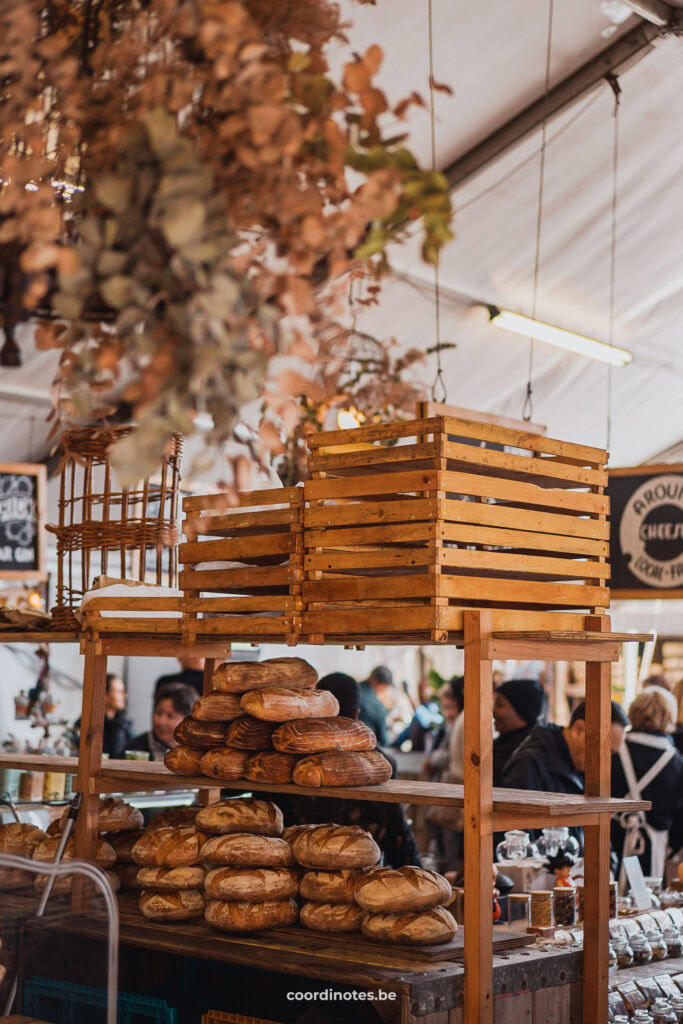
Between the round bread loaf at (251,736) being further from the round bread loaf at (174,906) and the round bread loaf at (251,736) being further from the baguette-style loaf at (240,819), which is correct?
the round bread loaf at (174,906)

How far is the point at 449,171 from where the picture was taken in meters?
7.20

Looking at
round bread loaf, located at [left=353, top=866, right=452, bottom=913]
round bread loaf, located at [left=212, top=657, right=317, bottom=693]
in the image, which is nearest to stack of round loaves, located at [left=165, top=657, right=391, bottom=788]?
round bread loaf, located at [left=212, top=657, right=317, bottom=693]

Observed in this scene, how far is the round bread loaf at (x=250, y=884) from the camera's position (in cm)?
281

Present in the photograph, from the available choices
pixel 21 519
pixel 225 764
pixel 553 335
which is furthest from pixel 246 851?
pixel 553 335

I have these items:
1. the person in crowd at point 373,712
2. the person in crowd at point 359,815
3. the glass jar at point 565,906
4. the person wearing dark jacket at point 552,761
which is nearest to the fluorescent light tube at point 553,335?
the person in crowd at point 373,712

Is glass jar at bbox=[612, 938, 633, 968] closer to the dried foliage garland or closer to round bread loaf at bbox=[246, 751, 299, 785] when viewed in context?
round bread loaf at bbox=[246, 751, 299, 785]

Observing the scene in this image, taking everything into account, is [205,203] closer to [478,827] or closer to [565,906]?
[478,827]

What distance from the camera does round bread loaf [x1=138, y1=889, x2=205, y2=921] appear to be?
2.95 m

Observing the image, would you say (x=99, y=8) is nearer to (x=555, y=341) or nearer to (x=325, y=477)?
(x=325, y=477)

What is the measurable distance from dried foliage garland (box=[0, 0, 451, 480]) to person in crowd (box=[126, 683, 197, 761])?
499 cm

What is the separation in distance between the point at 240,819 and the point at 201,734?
24cm

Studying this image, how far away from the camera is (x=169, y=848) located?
3.01 metres

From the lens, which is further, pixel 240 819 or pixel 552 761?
pixel 552 761

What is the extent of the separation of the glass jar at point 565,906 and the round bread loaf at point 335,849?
3.51ft
